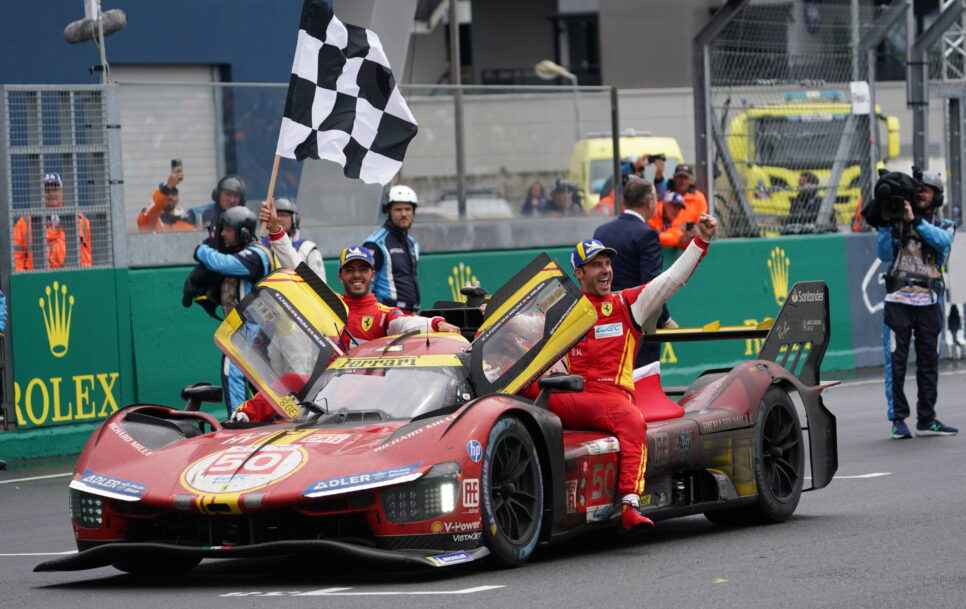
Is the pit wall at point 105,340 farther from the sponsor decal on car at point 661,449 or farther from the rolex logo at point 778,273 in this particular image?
the sponsor decal on car at point 661,449

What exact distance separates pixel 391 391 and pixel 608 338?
1221 mm

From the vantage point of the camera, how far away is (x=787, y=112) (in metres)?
19.1

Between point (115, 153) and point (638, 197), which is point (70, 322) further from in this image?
point (638, 197)

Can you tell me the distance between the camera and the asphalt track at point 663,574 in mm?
6945

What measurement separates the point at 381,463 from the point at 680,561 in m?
1.56

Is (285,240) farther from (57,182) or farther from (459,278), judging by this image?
(459,278)

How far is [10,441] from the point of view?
1360 centimetres

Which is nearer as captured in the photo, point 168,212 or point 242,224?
point 242,224

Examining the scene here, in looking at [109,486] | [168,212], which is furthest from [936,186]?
[109,486]

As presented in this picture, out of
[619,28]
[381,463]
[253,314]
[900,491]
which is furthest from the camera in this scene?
[619,28]

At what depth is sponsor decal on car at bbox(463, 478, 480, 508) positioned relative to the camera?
736 centimetres

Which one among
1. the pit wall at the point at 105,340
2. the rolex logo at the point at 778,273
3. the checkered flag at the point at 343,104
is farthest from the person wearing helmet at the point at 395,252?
the rolex logo at the point at 778,273

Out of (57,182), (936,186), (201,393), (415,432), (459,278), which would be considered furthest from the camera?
(459,278)

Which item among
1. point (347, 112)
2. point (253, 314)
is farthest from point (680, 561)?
point (347, 112)
